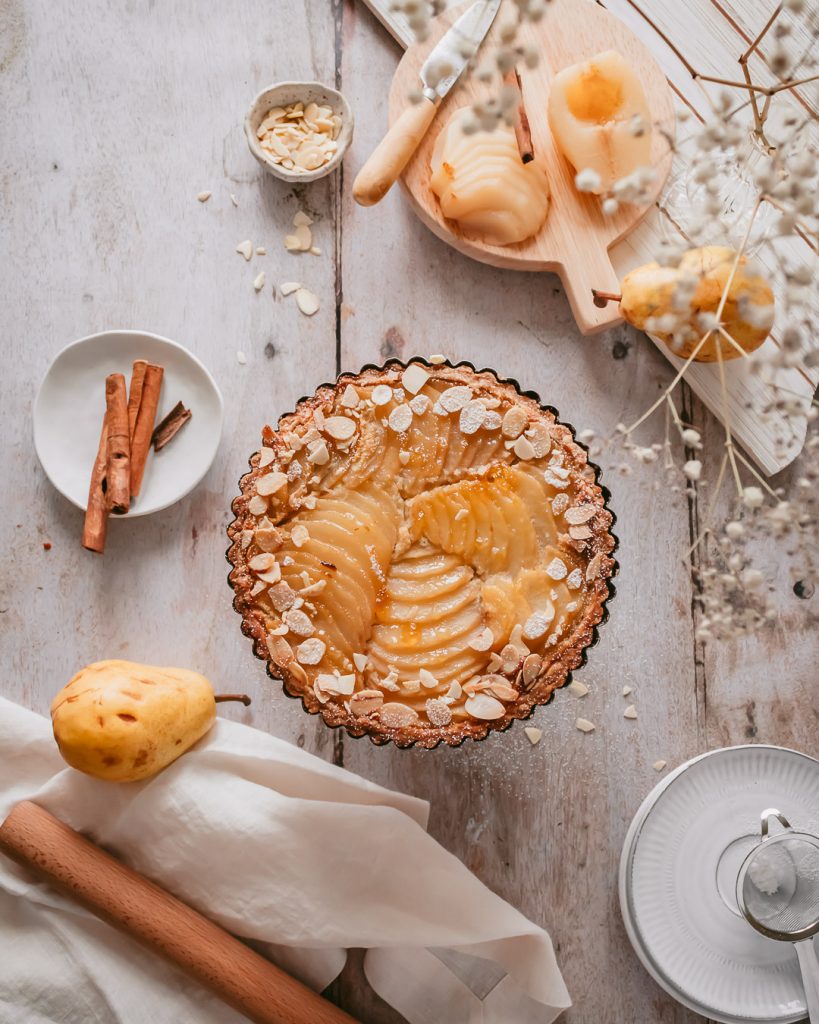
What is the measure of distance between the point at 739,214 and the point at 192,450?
1358 mm

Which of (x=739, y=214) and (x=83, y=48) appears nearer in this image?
(x=739, y=214)

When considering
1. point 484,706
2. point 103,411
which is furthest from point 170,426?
point 484,706

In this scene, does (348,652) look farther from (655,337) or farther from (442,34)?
(442,34)

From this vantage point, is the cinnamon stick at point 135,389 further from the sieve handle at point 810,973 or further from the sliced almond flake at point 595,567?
the sieve handle at point 810,973

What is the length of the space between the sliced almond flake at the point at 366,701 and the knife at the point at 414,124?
1.10m

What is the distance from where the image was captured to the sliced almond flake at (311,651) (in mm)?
1939

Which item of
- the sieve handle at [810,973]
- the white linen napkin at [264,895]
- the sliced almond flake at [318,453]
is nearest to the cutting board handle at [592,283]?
the sliced almond flake at [318,453]

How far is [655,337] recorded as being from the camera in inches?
88.4

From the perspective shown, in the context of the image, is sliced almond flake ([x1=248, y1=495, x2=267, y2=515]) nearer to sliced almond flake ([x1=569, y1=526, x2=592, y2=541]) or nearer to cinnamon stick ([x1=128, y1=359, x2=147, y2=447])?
cinnamon stick ([x1=128, y1=359, x2=147, y2=447])

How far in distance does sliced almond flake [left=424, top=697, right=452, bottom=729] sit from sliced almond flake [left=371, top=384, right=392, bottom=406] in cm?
61

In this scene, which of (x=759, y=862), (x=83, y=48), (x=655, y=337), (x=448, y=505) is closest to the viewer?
(x=448, y=505)

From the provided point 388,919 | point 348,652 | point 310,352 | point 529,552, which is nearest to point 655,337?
point 529,552

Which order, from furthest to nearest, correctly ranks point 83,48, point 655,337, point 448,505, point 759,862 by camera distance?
point 83,48 < point 655,337 < point 759,862 < point 448,505

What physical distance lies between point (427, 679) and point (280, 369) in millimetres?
893
